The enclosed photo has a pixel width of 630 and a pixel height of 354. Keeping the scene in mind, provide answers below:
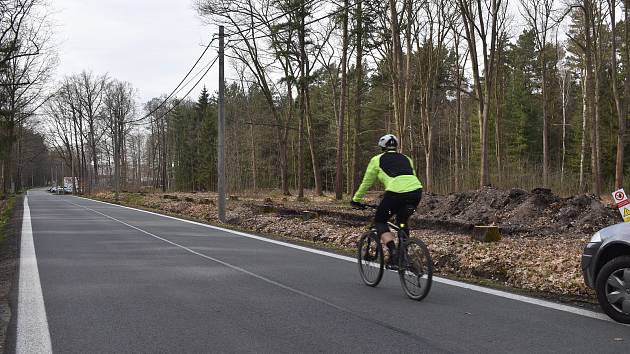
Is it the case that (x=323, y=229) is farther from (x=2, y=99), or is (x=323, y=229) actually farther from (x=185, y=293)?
(x=2, y=99)

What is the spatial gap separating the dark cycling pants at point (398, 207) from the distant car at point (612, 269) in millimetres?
1922

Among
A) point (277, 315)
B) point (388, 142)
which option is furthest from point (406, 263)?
point (277, 315)

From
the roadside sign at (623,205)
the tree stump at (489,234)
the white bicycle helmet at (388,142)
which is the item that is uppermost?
the white bicycle helmet at (388,142)

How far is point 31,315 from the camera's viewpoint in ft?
19.1

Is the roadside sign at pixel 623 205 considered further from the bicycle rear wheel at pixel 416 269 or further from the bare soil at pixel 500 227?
the bicycle rear wheel at pixel 416 269

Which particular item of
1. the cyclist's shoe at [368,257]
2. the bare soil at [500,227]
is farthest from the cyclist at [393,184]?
the bare soil at [500,227]

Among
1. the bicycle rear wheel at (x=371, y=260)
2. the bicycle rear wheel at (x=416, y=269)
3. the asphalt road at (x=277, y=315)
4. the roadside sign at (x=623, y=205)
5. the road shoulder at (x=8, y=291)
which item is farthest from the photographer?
the bicycle rear wheel at (x=371, y=260)

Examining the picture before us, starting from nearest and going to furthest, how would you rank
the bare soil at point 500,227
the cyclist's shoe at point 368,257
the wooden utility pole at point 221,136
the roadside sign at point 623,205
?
1. the roadside sign at point 623,205
2. the cyclist's shoe at point 368,257
3. the bare soil at point 500,227
4. the wooden utility pole at point 221,136

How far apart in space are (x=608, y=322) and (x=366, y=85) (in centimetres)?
3513

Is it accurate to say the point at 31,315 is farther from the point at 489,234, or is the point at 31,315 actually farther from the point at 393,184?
the point at 489,234

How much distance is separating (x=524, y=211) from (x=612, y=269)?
11.4m

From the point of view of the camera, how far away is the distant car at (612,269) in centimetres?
517

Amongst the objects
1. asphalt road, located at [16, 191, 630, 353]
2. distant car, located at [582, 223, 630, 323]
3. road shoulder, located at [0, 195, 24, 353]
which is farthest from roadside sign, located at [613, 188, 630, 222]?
road shoulder, located at [0, 195, 24, 353]

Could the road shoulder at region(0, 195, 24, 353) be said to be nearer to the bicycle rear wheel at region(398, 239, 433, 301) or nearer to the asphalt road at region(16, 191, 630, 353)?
the asphalt road at region(16, 191, 630, 353)
